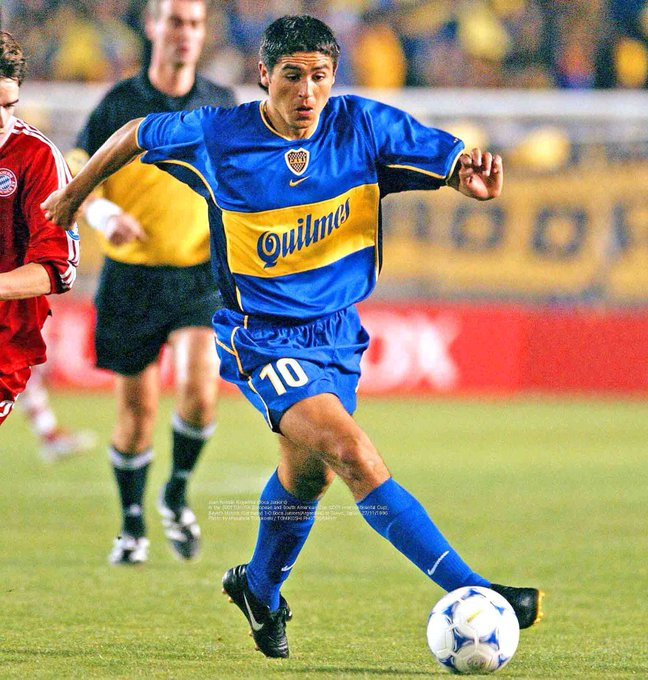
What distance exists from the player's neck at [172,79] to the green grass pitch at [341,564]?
89.0 inches

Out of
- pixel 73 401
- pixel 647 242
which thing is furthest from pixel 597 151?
pixel 73 401

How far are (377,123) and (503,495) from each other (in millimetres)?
4860

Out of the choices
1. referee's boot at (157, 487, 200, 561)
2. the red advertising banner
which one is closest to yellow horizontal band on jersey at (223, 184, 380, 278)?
referee's boot at (157, 487, 200, 561)

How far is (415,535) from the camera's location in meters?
4.11

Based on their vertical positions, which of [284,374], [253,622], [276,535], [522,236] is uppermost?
[284,374]

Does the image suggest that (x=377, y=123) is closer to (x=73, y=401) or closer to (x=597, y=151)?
(x=73, y=401)

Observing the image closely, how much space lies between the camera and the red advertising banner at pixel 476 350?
15.5 metres

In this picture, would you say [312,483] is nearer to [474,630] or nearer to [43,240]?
[474,630]

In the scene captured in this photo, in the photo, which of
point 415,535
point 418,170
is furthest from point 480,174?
point 415,535

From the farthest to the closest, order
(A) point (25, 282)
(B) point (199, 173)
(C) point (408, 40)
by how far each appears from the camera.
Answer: (C) point (408, 40), (B) point (199, 173), (A) point (25, 282)

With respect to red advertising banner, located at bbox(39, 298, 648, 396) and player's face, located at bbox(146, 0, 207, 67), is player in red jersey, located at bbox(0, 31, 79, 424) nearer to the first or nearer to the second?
player's face, located at bbox(146, 0, 207, 67)

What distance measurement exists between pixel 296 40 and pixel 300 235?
619 millimetres

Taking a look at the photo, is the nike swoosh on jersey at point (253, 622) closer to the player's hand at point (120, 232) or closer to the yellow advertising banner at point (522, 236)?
the player's hand at point (120, 232)

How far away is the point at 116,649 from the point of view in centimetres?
449
